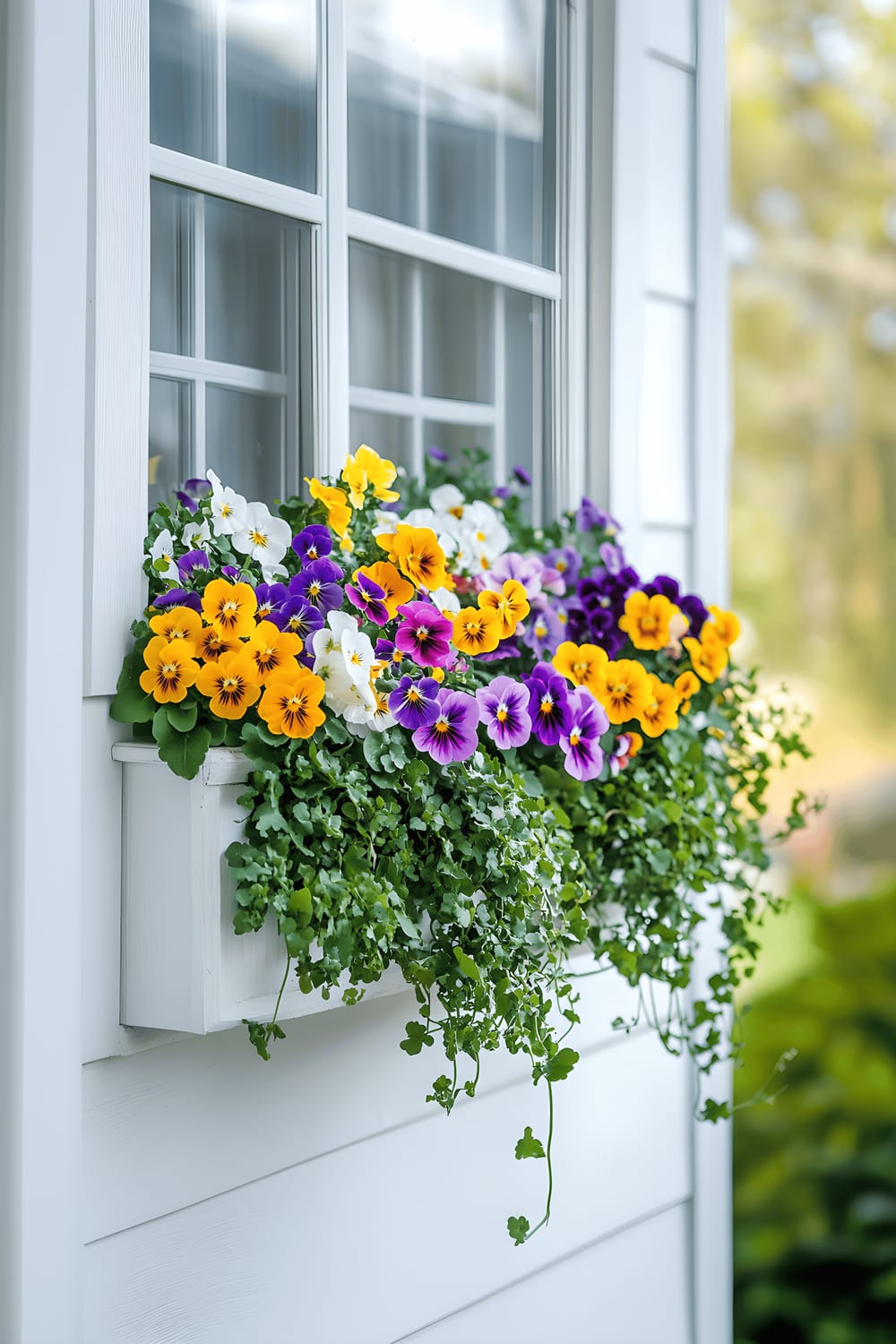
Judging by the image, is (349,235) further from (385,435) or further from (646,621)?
(646,621)

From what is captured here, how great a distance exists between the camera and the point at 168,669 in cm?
96

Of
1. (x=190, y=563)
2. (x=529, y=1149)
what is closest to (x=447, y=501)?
(x=190, y=563)

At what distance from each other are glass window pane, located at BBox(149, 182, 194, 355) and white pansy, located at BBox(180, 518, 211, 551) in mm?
186

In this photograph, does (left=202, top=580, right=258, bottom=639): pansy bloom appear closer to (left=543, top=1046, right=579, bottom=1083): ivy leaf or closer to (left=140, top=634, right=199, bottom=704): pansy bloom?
(left=140, top=634, right=199, bottom=704): pansy bloom

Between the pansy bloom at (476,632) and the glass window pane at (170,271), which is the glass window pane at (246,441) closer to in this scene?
the glass window pane at (170,271)

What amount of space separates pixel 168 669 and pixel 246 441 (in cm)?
34

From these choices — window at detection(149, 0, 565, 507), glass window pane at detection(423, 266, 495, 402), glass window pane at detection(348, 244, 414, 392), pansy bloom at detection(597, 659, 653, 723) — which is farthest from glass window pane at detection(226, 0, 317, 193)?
pansy bloom at detection(597, 659, 653, 723)

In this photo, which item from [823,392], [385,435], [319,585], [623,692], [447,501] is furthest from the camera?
[823,392]

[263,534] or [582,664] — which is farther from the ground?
[263,534]

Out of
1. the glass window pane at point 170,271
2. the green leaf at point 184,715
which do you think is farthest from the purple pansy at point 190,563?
the glass window pane at point 170,271

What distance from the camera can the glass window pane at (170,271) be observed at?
110 centimetres

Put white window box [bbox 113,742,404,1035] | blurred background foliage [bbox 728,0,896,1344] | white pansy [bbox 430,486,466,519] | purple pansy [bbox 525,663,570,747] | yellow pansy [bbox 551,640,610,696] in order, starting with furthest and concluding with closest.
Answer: blurred background foliage [bbox 728,0,896,1344]
white pansy [bbox 430,486,466,519]
yellow pansy [bbox 551,640,610,696]
purple pansy [bbox 525,663,570,747]
white window box [bbox 113,742,404,1035]

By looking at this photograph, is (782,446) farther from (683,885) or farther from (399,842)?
(399,842)

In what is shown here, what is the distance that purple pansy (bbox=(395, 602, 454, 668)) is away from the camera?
1.05 meters
